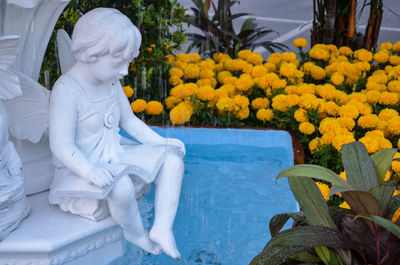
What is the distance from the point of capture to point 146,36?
4.07 metres

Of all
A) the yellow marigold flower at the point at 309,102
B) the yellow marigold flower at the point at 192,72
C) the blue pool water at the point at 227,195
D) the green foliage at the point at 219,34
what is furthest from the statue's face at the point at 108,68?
the green foliage at the point at 219,34

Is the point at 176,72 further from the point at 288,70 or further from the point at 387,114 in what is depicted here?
the point at 387,114

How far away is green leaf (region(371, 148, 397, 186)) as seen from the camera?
5.23ft

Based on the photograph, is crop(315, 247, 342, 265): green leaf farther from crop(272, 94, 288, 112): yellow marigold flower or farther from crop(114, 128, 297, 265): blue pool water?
crop(272, 94, 288, 112): yellow marigold flower

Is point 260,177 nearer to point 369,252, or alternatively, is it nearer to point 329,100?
point 329,100

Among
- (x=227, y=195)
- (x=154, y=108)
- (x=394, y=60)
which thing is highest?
(x=394, y=60)

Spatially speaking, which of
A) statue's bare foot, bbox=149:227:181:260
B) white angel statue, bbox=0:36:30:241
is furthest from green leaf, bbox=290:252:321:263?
white angel statue, bbox=0:36:30:241

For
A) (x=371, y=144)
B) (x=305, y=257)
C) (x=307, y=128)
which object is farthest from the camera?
(x=307, y=128)

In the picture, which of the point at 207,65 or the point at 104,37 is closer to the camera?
the point at 104,37

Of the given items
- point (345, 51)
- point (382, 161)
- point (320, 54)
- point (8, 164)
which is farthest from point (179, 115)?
point (382, 161)

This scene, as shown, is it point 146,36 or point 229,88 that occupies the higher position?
point 146,36

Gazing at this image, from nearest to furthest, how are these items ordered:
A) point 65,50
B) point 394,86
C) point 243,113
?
1. point 65,50
2. point 243,113
3. point 394,86

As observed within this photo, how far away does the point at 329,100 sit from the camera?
389 centimetres

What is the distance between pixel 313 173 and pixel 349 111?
7.35 feet
